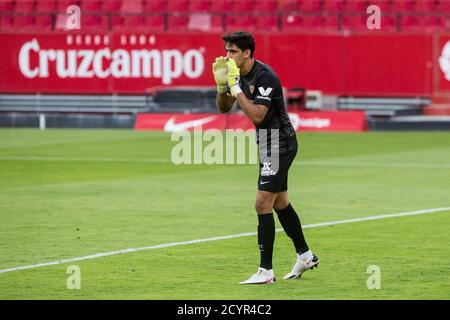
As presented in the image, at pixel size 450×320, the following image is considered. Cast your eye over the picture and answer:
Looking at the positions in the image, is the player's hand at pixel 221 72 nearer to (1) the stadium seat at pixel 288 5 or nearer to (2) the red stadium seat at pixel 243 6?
(1) the stadium seat at pixel 288 5

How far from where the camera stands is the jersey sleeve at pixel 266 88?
34.1 ft

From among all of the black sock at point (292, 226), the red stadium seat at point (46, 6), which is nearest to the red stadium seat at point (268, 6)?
the red stadium seat at point (46, 6)

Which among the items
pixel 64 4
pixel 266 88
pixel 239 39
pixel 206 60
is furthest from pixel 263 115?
pixel 64 4

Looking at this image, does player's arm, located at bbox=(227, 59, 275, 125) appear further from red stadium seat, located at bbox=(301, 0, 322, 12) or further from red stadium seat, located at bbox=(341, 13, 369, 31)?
red stadium seat, located at bbox=(301, 0, 322, 12)

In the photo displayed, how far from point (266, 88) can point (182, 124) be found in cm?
2102

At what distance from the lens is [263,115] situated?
10.4 m

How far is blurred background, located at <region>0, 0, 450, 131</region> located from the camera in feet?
104

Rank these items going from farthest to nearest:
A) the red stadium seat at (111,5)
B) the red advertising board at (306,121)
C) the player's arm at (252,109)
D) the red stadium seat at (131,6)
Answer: the red stadium seat at (111,5)
the red stadium seat at (131,6)
the red advertising board at (306,121)
the player's arm at (252,109)

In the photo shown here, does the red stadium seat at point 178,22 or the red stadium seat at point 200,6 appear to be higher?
the red stadium seat at point 200,6

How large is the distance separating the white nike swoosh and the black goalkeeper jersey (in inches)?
798

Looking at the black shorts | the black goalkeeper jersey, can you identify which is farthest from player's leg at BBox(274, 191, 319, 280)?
the black goalkeeper jersey

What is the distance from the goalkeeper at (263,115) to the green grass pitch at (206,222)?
38cm

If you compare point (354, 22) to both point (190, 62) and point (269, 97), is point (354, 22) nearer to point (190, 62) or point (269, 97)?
point (190, 62)
